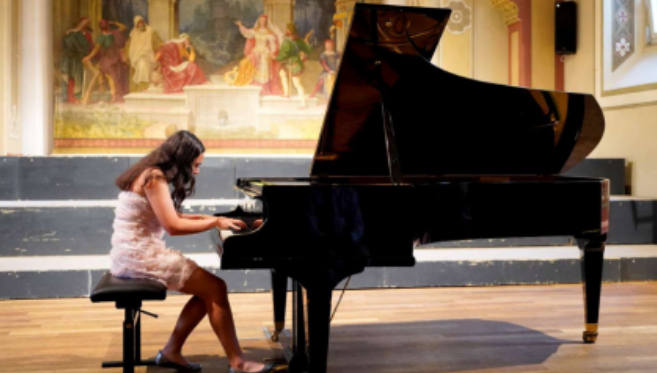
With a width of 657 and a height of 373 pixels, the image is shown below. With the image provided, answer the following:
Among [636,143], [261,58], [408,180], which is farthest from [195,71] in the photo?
[408,180]

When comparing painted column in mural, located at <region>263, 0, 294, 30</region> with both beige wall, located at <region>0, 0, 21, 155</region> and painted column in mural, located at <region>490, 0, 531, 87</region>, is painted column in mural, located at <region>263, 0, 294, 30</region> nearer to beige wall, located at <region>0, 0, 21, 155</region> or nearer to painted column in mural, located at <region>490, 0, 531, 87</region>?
painted column in mural, located at <region>490, 0, 531, 87</region>

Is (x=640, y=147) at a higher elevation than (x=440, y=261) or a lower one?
higher

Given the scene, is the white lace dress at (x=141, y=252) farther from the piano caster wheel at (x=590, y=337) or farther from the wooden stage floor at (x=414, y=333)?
the piano caster wheel at (x=590, y=337)

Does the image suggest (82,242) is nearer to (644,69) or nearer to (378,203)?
(378,203)

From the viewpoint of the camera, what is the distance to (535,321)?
4121 millimetres

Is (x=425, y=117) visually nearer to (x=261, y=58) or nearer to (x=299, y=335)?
(x=299, y=335)

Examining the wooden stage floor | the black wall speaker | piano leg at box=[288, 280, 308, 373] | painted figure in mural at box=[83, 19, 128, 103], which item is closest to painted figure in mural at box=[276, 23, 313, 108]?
painted figure in mural at box=[83, 19, 128, 103]

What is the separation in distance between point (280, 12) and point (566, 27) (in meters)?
3.10

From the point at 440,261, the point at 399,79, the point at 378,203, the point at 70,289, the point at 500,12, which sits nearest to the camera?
the point at 378,203

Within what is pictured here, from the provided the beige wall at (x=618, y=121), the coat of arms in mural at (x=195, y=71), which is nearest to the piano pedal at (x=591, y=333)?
the beige wall at (x=618, y=121)

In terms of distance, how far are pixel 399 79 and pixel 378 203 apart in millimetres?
645

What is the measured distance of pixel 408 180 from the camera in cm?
379

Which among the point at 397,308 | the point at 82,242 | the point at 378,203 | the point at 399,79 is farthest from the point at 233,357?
the point at 82,242

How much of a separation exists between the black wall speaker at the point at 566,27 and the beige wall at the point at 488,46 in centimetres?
66
